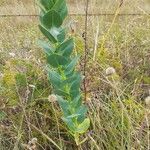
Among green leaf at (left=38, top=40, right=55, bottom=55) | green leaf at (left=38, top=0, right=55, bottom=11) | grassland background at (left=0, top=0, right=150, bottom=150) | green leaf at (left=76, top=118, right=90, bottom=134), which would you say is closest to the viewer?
green leaf at (left=38, top=0, right=55, bottom=11)

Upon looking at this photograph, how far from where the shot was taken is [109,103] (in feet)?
6.62

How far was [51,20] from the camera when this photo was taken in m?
1.04

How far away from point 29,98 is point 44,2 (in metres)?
1.07

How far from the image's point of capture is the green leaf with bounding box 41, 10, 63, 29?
3.35 feet

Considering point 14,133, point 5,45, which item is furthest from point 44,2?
point 5,45

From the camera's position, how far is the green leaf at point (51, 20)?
1021 millimetres

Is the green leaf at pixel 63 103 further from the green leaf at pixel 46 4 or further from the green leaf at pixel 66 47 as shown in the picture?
the green leaf at pixel 46 4

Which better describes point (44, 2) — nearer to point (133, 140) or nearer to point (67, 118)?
point (67, 118)

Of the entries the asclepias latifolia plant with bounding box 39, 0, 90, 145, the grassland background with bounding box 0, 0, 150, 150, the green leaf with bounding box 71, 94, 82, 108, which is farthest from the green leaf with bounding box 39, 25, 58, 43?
the grassland background with bounding box 0, 0, 150, 150

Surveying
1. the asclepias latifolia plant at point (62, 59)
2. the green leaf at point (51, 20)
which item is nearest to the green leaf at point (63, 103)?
the asclepias latifolia plant at point (62, 59)

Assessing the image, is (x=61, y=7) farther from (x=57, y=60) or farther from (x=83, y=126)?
(x=83, y=126)

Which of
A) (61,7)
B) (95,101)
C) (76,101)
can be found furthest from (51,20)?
(95,101)

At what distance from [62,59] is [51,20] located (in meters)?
0.11

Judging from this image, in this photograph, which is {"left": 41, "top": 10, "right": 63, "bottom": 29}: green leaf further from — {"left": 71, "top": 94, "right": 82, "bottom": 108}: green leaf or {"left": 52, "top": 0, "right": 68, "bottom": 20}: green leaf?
{"left": 71, "top": 94, "right": 82, "bottom": 108}: green leaf
